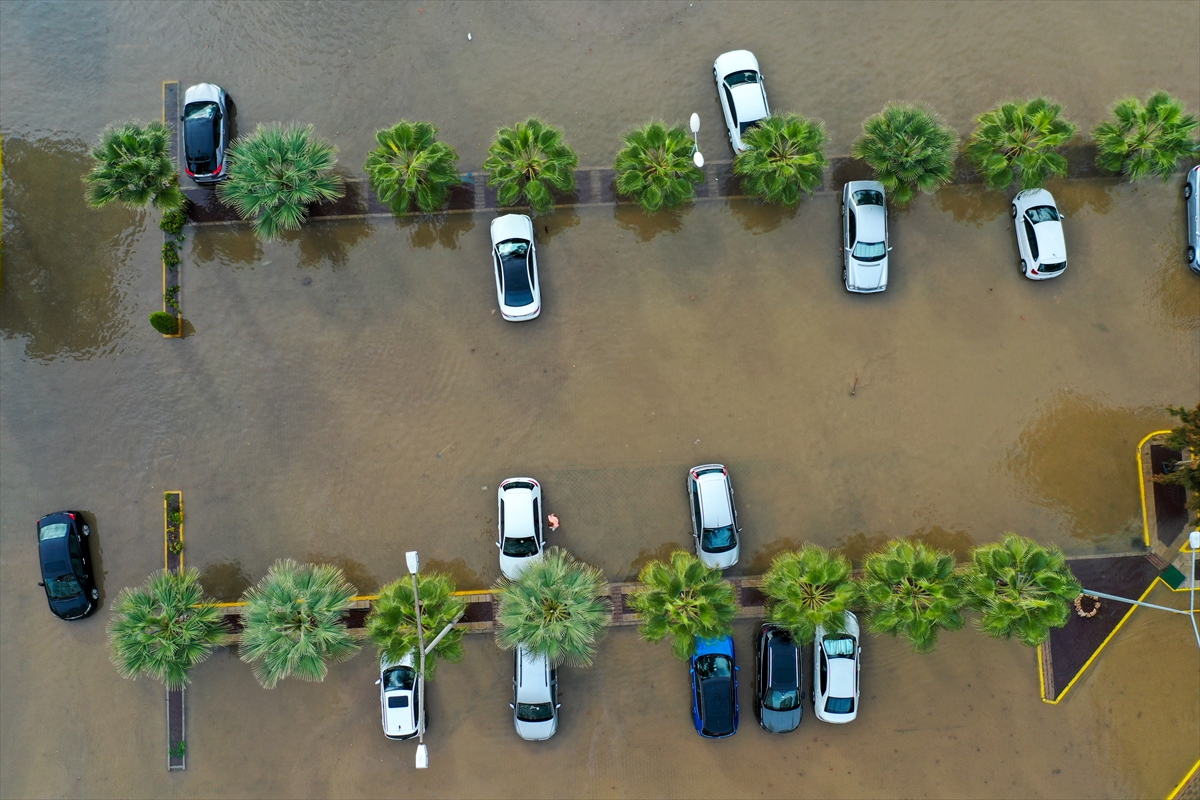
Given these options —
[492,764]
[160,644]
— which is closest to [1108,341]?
[492,764]

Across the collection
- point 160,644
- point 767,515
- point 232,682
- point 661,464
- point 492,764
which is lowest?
point 492,764

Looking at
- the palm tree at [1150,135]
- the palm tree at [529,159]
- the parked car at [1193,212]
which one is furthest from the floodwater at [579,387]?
the palm tree at [529,159]

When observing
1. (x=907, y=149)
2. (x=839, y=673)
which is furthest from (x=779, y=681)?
(x=907, y=149)

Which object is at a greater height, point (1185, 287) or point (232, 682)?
point (1185, 287)

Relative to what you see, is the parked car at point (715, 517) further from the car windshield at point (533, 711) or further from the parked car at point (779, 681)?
the car windshield at point (533, 711)

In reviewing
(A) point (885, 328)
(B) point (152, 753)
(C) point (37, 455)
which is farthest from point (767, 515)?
(C) point (37, 455)

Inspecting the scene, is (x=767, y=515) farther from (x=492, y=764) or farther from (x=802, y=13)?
(x=802, y=13)

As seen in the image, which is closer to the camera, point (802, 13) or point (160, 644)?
point (160, 644)

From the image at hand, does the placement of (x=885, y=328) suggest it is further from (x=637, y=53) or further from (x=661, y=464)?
(x=637, y=53)
